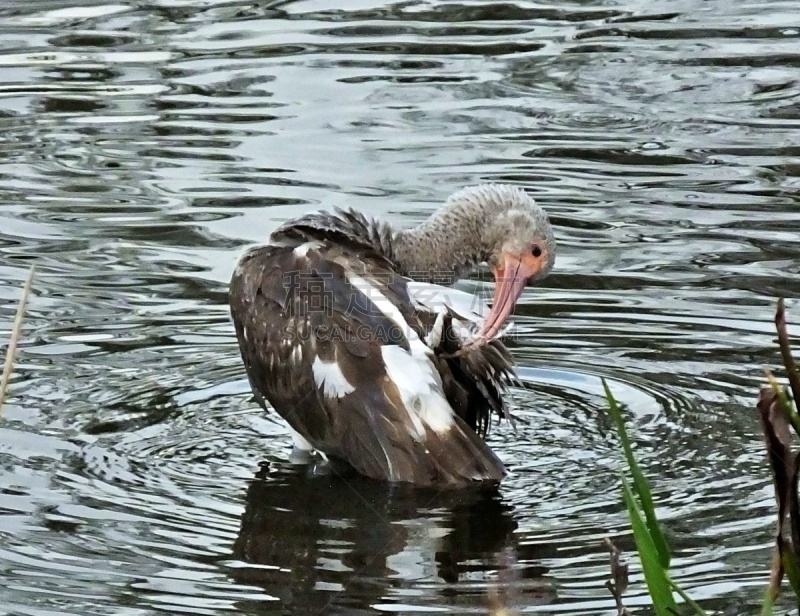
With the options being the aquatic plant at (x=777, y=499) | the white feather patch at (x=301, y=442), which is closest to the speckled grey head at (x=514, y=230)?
the white feather patch at (x=301, y=442)

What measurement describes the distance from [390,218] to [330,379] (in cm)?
313

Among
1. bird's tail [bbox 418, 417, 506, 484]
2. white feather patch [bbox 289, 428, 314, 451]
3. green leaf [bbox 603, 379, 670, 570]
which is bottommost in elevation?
white feather patch [bbox 289, 428, 314, 451]

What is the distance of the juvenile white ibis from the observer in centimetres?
612

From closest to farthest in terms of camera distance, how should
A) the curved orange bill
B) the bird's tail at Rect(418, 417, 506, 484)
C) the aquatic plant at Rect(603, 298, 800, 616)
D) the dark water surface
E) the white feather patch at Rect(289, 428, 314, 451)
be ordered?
1. the aquatic plant at Rect(603, 298, 800, 616)
2. the dark water surface
3. the bird's tail at Rect(418, 417, 506, 484)
4. the white feather patch at Rect(289, 428, 314, 451)
5. the curved orange bill

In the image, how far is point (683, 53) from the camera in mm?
12391

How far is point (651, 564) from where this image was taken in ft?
10.1

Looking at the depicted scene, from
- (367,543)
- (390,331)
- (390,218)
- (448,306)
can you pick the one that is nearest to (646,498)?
(367,543)

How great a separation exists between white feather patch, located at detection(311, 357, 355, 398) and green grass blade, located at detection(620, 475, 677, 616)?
3195 millimetres

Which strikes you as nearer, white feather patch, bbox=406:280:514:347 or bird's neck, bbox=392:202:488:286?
white feather patch, bbox=406:280:514:347

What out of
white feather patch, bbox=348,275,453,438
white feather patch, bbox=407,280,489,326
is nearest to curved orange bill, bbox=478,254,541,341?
white feather patch, bbox=407,280,489,326

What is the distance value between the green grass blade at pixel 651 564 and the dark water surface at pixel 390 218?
A: 1.86 meters

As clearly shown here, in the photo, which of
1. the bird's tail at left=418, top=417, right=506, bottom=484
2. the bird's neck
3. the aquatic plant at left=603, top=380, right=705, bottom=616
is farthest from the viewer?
the bird's neck

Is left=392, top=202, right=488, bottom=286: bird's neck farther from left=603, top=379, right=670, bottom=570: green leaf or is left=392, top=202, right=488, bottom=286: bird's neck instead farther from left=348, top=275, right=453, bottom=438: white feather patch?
left=603, top=379, right=670, bottom=570: green leaf

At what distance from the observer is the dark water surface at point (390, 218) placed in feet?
17.9
